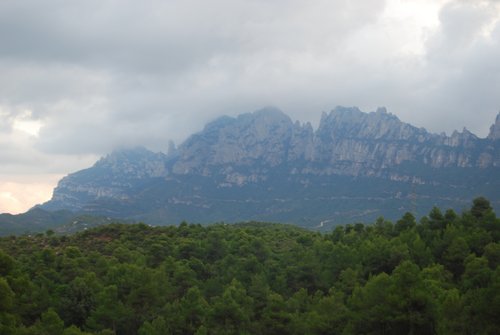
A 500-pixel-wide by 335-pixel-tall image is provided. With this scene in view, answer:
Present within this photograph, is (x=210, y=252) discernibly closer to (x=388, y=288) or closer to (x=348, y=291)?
(x=348, y=291)

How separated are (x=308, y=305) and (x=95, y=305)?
24979 mm

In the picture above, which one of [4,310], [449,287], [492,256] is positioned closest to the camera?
[4,310]

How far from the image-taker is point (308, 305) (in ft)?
181

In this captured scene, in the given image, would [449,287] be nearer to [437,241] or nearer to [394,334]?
[394,334]

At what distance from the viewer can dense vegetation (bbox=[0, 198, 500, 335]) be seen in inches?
1677

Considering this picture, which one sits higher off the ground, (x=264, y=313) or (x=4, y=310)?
(x=4, y=310)

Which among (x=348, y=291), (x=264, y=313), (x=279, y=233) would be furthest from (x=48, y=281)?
(x=279, y=233)

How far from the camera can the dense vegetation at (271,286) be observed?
1677 inches

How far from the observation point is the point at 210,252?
8269 cm

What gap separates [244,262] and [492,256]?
106 ft

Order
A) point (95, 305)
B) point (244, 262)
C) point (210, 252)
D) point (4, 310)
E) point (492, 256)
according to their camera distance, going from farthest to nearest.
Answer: point (210, 252), point (244, 262), point (95, 305), point (492, 256), point (4, 310)

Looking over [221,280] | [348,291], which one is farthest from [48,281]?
[348,291]

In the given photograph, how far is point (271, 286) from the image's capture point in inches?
2630

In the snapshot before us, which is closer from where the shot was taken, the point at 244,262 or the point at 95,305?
the point at 95,305
